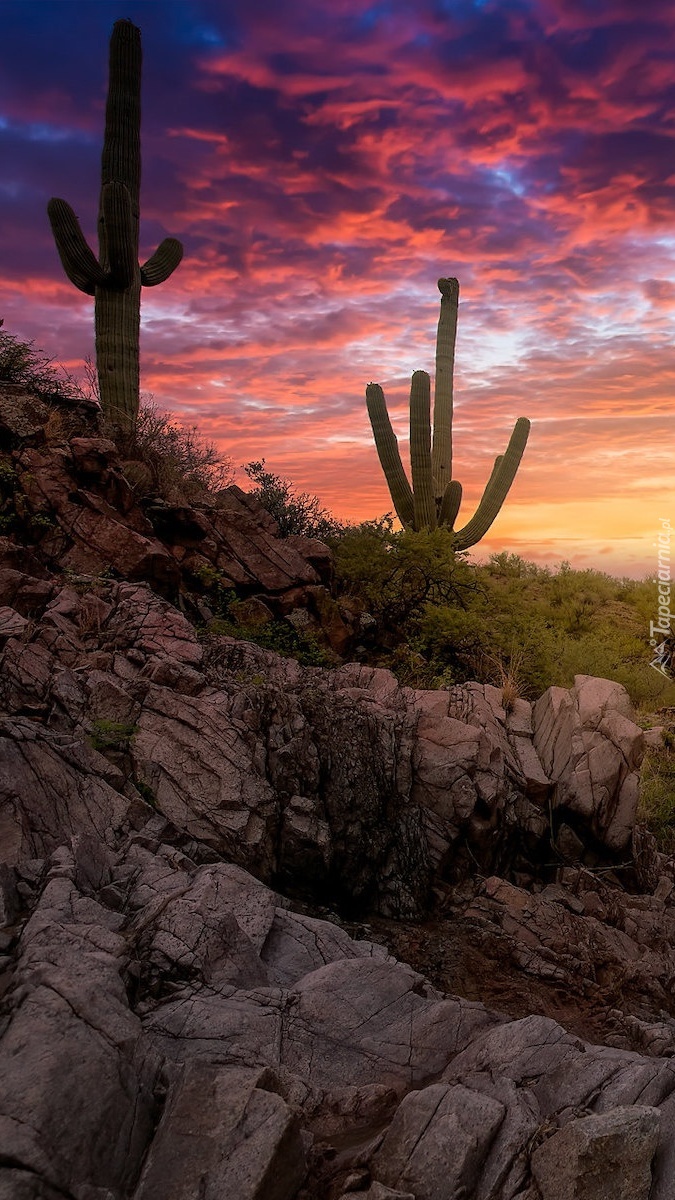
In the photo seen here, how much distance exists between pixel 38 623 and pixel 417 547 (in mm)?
7264

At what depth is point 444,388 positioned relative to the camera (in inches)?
786

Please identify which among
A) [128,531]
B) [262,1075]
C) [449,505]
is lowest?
[262,1075]

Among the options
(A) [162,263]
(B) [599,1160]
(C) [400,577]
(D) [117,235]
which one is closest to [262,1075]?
(B) [599,1160]

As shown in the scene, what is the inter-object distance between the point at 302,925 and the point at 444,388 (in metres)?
16.2

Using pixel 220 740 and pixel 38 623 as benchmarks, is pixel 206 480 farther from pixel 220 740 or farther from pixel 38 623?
pixel 220 740

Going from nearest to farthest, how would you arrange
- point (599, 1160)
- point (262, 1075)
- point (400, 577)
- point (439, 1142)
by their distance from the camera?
point (599, 1160)
point (439, 1142)
point (262, 1075)
point (400, 577)

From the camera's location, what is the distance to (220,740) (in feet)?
26.1

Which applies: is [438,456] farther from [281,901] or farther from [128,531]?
[281,901]

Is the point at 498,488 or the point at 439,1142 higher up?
the point at 498,488

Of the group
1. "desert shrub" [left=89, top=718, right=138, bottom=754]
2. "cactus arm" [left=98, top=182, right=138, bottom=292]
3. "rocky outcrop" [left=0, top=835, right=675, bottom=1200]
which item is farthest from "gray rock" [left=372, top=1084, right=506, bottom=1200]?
"cactus arm" [left=98, top=182, right=138, bottom=292]

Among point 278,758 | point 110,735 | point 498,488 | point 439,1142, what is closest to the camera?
point 439,1142

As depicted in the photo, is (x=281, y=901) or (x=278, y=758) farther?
(x=278, y=758)

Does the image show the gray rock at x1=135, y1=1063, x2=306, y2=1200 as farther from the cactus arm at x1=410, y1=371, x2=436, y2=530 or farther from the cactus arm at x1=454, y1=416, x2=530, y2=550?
the cactus arm at x1=454, y1=416, x2=530, y2=550

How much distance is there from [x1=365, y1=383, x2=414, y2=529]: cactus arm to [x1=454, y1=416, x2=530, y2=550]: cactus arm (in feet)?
6.64
